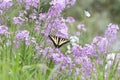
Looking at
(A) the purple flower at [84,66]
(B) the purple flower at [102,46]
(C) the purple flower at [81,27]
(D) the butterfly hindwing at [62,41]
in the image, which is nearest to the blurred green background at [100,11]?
(C) the purple flower at [81,27]

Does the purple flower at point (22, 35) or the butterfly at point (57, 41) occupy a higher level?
the purple flower at point (22, 35)

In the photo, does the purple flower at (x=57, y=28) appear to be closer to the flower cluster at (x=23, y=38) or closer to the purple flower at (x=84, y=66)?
the flower cluster at (x=23, y=38)

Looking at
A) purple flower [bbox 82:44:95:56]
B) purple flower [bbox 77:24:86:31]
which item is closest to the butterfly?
purple flower [bbox 82:44:95:56]

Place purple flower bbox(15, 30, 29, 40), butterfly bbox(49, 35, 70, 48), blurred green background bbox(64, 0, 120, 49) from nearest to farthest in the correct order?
purple flower bbox(15, 30, 29, 40) → butterfly bbox(49, 35, 70, 48) → blurred green background bbox(64, 0, 120, 49)

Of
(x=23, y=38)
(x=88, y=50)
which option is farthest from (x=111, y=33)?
(x=23, y=38)

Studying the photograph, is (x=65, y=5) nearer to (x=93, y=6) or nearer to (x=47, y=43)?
(x=47, y=43)

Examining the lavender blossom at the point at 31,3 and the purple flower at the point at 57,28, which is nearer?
the purple flower at the point at 57,28

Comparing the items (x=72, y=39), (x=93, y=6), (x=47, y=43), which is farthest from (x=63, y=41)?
(x=93, y=6)

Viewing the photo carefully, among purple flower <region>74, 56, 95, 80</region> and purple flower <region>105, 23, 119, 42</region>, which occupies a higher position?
purple flower <region>105, 23, 119, 42</region>

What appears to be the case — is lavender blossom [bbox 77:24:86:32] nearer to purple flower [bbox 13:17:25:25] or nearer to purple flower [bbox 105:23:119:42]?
purple flower [bbox 105:23:119:42]

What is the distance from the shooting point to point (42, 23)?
14.0 feet

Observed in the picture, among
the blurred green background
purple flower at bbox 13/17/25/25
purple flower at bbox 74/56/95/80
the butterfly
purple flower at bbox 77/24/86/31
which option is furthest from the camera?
the blurred green background

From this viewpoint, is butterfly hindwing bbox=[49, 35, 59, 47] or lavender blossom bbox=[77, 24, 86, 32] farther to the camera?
lavender blossom bbox=[77, 24, 86, 32]

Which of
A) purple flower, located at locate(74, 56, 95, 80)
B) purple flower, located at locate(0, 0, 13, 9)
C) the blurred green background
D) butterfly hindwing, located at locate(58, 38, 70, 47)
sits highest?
the blurred green background
